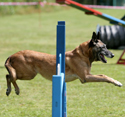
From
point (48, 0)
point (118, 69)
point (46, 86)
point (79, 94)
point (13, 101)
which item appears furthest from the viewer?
point (48, 0)

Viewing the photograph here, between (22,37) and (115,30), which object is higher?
(115,30)

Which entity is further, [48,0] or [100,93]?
[48,0]

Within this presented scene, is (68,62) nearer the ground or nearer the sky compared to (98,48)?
nearer the ground

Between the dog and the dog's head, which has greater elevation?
the dog's head

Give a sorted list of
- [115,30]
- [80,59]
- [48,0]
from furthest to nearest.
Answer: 1. [48,0]
2. [115,30]
3. [80,59]

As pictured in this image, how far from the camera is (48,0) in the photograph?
3766 cm

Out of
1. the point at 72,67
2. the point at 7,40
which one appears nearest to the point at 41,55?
the point at 72,67

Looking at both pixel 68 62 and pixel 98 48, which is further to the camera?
pixel 68 62

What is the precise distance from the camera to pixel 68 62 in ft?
19.4

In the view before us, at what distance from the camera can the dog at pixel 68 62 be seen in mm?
5633

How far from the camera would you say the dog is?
5.63 m

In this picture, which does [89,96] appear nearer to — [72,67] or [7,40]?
[72,67]

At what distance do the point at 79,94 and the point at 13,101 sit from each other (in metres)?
1.59

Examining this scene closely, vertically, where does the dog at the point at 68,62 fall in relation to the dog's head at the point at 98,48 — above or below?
below
